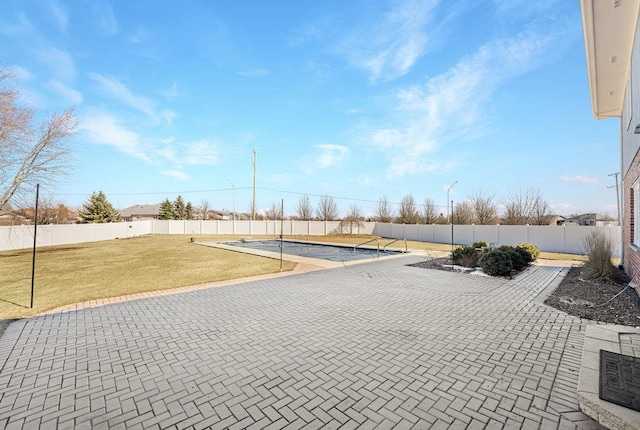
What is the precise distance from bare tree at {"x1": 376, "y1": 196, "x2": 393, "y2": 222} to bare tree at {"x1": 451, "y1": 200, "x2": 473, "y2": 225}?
9475 mm

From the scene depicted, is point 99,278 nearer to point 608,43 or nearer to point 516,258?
point 516,258

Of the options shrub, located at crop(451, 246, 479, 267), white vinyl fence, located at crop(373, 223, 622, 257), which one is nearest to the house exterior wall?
shrub, located at crop(451, 246, 479, 267)

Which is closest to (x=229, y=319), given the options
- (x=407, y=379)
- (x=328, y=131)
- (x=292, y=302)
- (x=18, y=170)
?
(x=292, y=302)

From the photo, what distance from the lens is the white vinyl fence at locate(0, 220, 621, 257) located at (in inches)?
646

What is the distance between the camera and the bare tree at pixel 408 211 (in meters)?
34.7

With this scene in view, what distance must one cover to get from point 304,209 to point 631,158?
38.3 m

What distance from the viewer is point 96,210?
36.1m

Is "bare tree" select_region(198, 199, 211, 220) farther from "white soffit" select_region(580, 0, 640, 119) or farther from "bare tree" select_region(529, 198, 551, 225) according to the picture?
"white soffit" select_region(580, 0, 640, 119)

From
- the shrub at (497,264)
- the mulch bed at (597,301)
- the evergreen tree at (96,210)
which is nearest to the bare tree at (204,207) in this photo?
the evergreen tree at (96,210)

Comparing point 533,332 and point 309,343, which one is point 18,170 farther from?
point 533,332

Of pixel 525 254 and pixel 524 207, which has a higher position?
pixel 524 207

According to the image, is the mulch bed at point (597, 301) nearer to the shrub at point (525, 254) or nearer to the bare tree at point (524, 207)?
the shrub at point (525, 254)

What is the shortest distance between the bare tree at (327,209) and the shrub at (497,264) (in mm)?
33021

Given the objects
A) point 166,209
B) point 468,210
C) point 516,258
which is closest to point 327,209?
point 468,210
